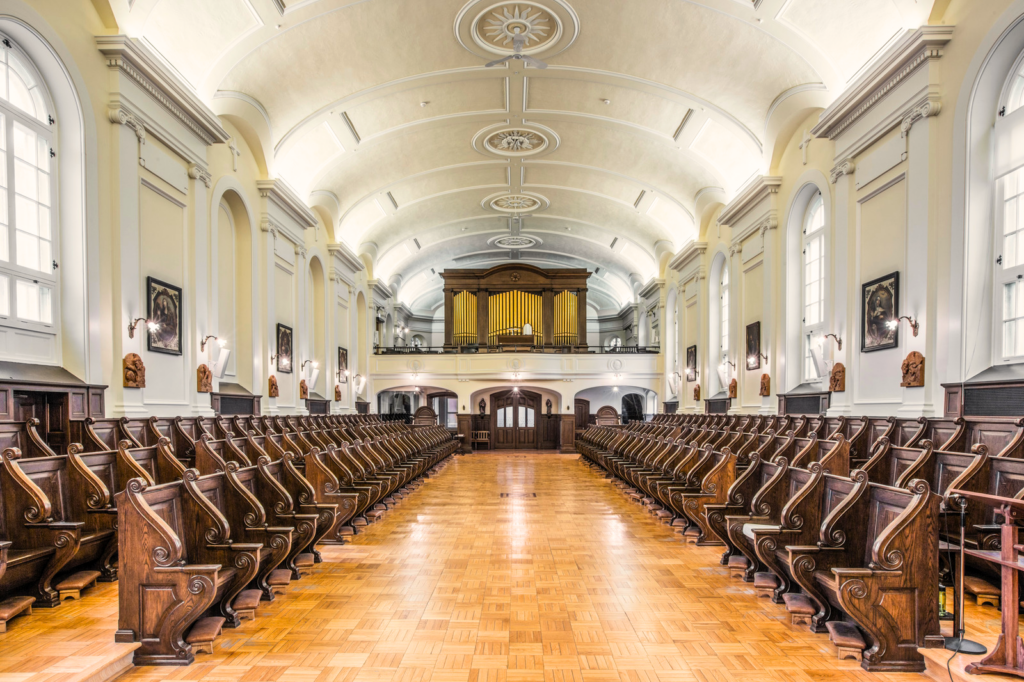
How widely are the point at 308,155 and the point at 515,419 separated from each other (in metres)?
11.6

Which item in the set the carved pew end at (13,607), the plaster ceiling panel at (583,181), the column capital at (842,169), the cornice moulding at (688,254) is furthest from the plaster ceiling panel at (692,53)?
the carved pew end at (13,607)

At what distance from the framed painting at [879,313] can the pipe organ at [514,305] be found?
15.7 m

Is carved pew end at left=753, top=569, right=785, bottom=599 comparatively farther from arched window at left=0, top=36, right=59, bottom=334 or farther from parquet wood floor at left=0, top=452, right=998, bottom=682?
arched window at left=0, top=36, right=59, bottom=334

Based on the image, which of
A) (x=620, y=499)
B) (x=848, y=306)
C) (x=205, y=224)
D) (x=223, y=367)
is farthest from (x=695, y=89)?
(x=223, y=367)

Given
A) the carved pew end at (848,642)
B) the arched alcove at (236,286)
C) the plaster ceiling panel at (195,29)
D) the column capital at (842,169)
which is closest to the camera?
the carved pew end at (848,642)

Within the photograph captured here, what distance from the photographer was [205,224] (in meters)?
10.0

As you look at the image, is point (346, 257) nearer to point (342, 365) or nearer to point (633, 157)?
point (342, 365)

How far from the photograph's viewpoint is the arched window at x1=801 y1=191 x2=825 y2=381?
1099 centimetres

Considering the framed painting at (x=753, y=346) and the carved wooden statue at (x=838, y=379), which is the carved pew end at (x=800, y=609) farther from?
the framed painting at (x=753, y=346)

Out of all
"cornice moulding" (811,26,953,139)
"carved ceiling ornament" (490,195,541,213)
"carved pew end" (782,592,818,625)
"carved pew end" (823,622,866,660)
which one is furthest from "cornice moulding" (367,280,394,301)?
"carved pew end" (823,622,866,660)

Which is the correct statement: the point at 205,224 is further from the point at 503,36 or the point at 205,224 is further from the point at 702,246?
the point at 702,246

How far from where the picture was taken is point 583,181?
18.1 meters

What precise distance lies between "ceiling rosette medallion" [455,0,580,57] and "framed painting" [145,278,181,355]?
6.03m

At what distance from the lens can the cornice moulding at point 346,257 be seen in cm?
1694
